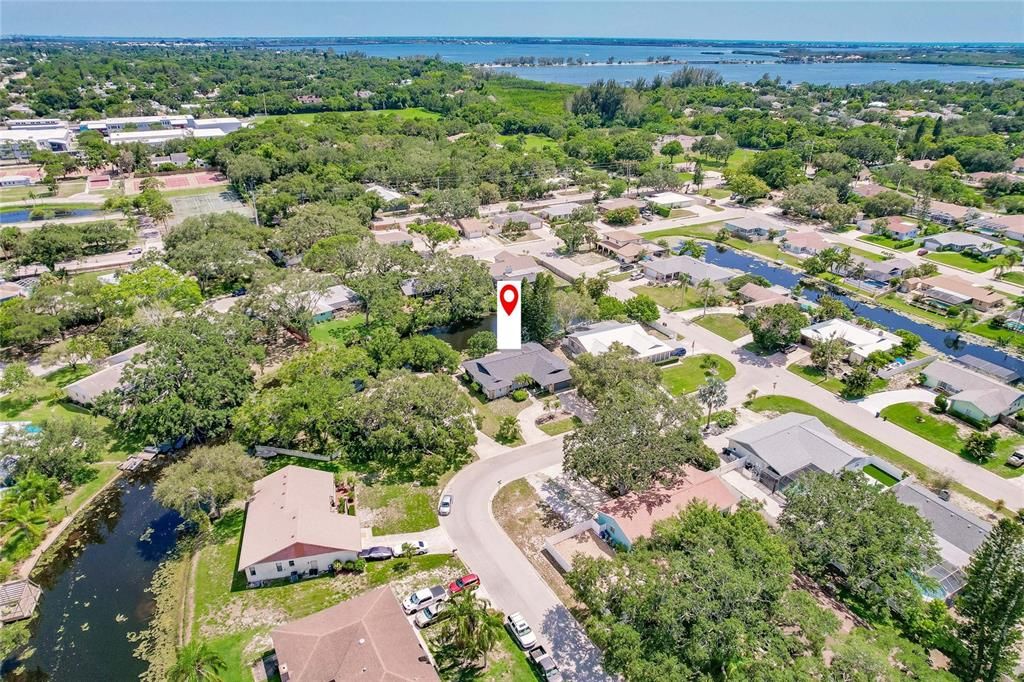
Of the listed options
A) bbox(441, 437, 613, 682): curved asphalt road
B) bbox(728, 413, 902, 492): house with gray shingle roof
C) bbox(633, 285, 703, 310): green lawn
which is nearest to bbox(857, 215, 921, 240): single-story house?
bbox(633, 285, 703, 310): green lawn

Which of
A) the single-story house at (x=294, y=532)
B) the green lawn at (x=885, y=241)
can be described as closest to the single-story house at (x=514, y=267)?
the single-story house at (x=294, y=532)

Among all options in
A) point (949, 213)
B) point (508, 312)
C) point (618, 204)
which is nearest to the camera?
point (508, 312)

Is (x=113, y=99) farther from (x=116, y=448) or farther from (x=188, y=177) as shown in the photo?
(x=116, y=448)

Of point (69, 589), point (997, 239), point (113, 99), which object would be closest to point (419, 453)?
A: point (69, 589)

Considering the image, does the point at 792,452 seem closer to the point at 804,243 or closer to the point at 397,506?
the point at 397,506

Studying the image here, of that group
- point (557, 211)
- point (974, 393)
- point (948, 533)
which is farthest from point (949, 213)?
point (948, 533)

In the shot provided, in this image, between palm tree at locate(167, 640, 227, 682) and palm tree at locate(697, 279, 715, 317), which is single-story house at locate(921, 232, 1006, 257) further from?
palm tree at locate(167, 640, 227, 682)

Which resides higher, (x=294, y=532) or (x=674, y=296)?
(x=294, y=532)
